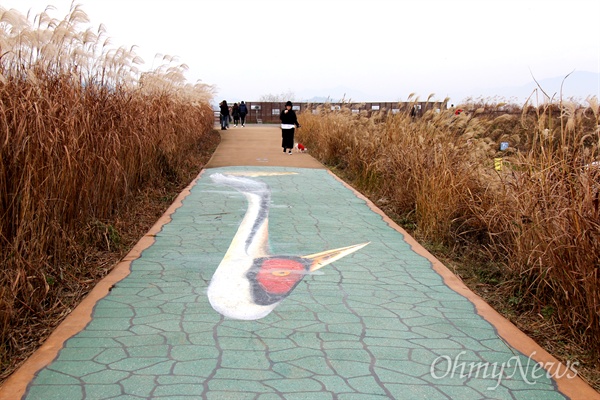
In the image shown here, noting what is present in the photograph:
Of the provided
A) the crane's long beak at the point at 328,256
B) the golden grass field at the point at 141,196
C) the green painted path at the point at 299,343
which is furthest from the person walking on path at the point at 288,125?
the green painted path at the point at 299,343

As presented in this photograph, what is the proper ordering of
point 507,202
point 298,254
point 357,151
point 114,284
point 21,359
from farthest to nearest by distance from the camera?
point 357,151
point 298,254
point 507,202
point 114,284
point 21,359

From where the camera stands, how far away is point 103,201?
21.3ft

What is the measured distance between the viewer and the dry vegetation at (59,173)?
4156mm

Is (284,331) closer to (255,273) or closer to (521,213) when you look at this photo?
(255,273)

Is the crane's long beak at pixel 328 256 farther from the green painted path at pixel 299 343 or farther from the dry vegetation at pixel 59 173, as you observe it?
the dry vegetation at pixel 59 173

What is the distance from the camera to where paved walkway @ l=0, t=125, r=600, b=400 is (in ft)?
11.3

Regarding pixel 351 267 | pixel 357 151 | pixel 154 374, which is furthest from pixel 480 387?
pixel 357 151

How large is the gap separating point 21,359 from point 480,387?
2.73 meters

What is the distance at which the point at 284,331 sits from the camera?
420 cm

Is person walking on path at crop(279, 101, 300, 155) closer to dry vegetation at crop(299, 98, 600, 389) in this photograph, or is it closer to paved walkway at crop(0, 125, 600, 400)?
dry vegetation at crop(299, 98, 600, 389)

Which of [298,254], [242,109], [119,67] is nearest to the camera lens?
[298,254]

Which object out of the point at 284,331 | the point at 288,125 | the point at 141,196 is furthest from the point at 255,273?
the point at 288,125

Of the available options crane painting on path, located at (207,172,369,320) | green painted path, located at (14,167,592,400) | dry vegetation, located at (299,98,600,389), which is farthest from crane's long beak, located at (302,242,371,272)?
dry vegetation, located at (299,98,600,389)

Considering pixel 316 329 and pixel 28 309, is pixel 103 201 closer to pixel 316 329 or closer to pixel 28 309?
pixel 28 309
